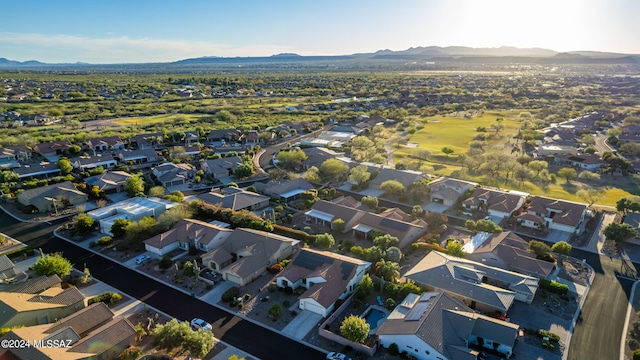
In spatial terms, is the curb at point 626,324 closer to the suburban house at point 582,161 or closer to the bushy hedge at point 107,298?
the bushy hedge at point 107,298

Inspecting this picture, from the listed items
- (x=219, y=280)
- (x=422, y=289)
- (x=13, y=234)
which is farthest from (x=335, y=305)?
(x=13, y=234)

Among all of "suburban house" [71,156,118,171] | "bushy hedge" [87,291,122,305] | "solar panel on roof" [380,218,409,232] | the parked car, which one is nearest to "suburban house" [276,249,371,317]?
"solar panel on roof" [380,218,409,232]

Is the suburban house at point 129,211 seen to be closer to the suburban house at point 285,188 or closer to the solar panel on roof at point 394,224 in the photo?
the suburban house at point 285,188

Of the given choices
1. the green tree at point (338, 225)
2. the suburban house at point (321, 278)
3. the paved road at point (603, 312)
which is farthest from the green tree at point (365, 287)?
the paved road at point (603, 312)

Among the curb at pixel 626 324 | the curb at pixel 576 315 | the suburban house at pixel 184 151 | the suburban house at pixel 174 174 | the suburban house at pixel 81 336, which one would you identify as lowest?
the curb at pixel 626 324

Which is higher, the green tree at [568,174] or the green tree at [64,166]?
the green tree at [64,166]

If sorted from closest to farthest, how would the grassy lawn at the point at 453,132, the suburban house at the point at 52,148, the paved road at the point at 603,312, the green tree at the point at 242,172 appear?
the paved road at the point at 603,312, the green tree at the point at 242,172, the suburban house at the point at 52,148, the grassy lawn at the point at 453,132

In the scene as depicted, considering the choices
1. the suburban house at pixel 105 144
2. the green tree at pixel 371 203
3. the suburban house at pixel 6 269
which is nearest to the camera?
the suburban house at pixel 6 269

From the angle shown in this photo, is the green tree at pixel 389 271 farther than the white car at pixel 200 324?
Yes
